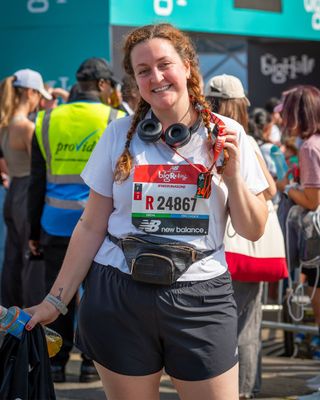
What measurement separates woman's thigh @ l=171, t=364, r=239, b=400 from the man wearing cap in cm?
270

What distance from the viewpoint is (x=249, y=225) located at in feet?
10.0

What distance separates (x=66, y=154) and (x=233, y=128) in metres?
2.63

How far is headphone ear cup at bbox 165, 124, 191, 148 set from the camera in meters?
2.99

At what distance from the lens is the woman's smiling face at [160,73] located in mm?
3021

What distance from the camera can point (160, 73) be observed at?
3018 mm

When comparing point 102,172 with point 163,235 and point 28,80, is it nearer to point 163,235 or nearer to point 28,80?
point 163,235

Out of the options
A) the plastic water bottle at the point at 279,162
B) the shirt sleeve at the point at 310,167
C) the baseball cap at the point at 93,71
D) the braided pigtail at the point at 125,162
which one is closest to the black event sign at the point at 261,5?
the plastic water bottle at the point at 279,162

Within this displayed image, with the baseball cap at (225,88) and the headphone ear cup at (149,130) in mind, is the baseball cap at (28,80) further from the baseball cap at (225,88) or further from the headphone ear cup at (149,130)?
the headphone ear cup at (149,130)

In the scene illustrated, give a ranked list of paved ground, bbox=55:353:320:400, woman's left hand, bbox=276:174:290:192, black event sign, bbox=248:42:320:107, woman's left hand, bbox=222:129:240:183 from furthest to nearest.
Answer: black event sign, bbox=248:42:320:107 < woman's left hand, bbox=276:174:290:192 < paved ground, bbox=55:353:320:400 < woman's left hand, bbox=222:129:240:183

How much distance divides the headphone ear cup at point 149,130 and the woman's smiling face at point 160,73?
0.05m

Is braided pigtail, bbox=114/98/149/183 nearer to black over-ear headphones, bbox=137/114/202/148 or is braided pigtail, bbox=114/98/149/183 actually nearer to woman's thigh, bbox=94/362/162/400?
black over-ear headphones, bbox=137/114/202/148

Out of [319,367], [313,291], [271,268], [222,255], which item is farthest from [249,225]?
[319,367]

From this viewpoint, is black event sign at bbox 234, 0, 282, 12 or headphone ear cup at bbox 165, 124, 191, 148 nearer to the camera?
headphone ear cup at bbox 165, 124, 191, 148

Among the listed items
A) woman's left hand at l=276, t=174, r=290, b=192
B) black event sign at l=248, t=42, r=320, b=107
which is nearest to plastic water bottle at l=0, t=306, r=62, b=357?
woman's left hand at l=276, t=174, r=290, b=192
